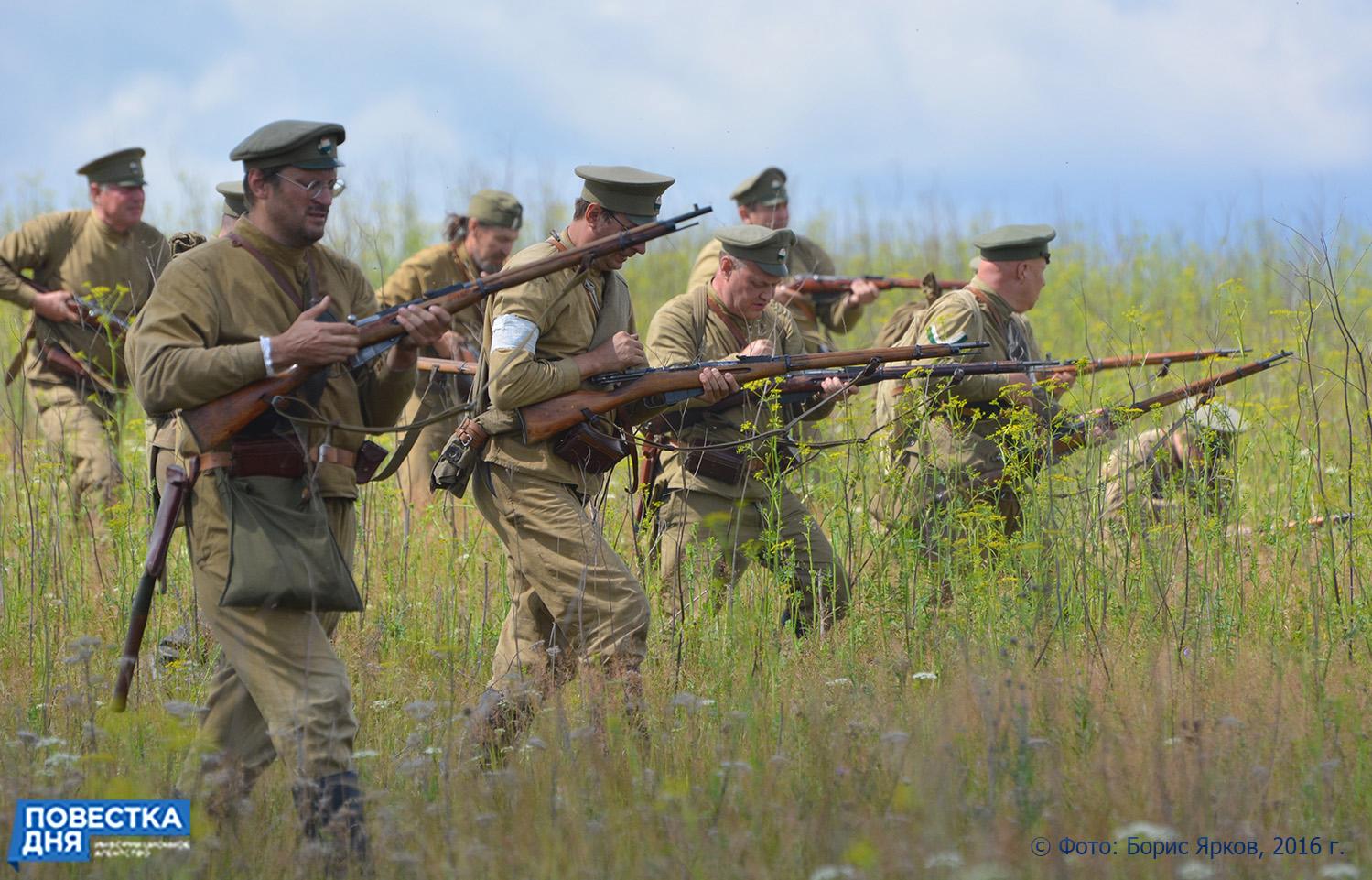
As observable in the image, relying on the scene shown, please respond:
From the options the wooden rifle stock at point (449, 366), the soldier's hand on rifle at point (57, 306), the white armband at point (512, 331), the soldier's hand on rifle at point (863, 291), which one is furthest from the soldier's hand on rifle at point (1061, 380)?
the soldier's hand on rifle at point (57, 306)

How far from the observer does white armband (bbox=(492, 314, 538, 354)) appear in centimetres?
556

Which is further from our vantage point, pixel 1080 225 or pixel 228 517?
pixel 1080 225

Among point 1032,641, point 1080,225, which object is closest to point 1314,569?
point 1032,641

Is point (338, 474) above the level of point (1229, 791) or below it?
above

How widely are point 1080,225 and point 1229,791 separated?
47.5ft

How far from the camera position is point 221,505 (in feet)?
14.6

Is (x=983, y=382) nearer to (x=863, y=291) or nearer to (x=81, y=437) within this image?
(x=863, y=291)

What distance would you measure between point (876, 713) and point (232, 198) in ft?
13.8

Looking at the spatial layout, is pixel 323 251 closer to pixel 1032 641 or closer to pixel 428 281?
pixel 1032 641

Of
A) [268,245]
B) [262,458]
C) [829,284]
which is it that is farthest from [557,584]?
[829,284]

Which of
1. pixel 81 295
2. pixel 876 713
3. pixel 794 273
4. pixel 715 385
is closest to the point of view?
pixel 876 713

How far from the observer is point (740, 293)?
6941mm

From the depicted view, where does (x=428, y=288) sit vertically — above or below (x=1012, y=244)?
above

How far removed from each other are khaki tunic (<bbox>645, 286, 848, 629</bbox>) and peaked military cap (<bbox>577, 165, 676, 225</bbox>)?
1.01 metres
